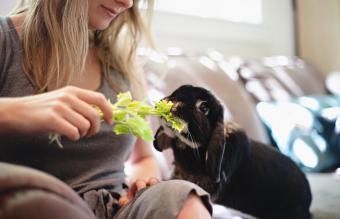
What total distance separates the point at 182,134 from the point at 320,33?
2083mm

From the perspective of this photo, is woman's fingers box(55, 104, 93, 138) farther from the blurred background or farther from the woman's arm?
the blurred background

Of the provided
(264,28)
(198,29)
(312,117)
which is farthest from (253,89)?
(264,28)

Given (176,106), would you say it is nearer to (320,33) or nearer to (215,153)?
(215,153)

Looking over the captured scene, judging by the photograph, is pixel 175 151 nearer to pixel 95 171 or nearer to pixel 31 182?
pixel 95 171

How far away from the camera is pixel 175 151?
0.75 metres

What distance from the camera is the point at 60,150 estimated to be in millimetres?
730

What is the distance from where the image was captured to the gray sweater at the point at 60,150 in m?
0.68

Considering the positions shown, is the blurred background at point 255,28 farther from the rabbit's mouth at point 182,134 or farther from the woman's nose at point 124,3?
the rabbit's mouth at point 182,134

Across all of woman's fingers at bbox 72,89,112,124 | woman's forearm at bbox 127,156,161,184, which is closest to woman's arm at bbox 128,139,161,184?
woman's forearm at bbox 127,156,161,184

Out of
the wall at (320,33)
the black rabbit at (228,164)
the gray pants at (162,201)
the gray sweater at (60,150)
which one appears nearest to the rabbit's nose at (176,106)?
the black rabbit at (228,164)

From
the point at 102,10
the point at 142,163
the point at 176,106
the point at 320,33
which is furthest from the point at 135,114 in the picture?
the point at 320,33

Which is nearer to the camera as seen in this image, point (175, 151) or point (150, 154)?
point (175, 151)

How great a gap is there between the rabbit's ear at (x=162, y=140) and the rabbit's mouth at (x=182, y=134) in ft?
0.03

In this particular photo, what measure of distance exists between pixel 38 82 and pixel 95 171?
197 millimetres
